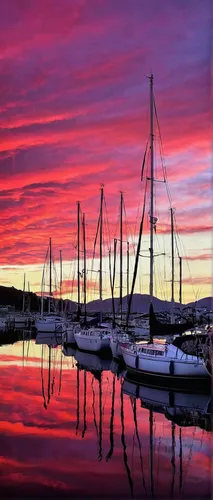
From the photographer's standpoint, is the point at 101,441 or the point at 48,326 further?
the point at 48,326

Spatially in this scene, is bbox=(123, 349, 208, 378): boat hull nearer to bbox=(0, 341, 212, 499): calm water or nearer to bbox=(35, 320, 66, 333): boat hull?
bbox=(0, 341, 212, 499): calm water

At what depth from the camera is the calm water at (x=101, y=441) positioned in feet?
15.2

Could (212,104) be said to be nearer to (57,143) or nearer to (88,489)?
(88,489)

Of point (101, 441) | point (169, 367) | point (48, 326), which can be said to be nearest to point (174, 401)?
point (169, 367)

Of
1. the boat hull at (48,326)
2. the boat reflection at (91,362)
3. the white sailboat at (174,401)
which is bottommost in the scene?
the boat reflection at (91,362)

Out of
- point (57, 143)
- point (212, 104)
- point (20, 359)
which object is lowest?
point (20, 359)

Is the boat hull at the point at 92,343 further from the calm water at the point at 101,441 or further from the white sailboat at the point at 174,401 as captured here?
the white sailboat at the point at 174,401

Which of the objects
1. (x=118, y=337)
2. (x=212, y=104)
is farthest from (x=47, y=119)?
(x=118, y=337)

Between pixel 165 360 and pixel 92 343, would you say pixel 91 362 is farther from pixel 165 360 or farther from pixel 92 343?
pixel 165 360

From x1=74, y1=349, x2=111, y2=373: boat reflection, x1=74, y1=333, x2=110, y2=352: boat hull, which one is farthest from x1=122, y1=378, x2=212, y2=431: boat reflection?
x1=74, y1=333, x2=110, y2=352: boat hull

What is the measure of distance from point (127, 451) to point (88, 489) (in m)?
1.45

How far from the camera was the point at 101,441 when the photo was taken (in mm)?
6395

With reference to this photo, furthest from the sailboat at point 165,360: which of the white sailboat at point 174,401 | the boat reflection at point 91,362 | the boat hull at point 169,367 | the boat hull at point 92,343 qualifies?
the boat hull at point 92,343

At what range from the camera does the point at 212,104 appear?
2.78m
